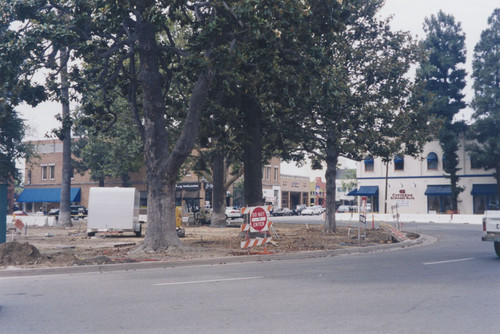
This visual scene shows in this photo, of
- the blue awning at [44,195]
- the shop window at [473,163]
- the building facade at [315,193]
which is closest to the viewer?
the shop window at [473,163]

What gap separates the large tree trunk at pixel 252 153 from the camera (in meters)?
19.0

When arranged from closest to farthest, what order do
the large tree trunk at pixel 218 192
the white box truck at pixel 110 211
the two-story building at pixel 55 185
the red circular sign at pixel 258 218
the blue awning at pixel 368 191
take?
the red circular sign at pixel 258 218 → the white box truck at pixel 110 211 → the large tree trunk at pixel 218 192 → the blue awning at pixel 368 191 → the two-story building at pixel 55 185

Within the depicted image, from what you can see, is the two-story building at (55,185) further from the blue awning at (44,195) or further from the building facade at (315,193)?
the building facade at (315,193)

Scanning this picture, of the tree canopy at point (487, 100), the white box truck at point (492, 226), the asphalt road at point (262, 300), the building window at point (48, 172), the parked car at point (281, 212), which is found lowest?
the parked car at point (281, 212)

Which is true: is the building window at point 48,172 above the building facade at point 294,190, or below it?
above

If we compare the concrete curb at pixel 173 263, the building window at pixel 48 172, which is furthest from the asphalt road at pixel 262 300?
the building window at pixel 48 172

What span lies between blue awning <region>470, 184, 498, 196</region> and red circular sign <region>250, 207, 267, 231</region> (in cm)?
4217

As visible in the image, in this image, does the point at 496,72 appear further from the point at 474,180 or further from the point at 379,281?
the point at 379,281

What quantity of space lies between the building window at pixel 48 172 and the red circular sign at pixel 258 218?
57.1m

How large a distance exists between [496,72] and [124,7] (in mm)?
46898

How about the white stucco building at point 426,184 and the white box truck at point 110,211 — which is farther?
the white stucco building at point 426,184

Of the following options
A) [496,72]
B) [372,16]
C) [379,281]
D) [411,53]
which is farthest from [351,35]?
[496,72]

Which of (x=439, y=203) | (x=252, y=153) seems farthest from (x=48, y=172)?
(x=252, y=153)

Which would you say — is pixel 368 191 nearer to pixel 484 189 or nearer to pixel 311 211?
pixel 311 211
